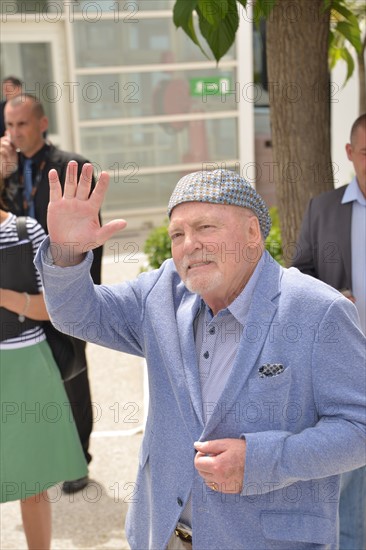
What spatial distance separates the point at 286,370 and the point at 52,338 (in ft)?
6.27

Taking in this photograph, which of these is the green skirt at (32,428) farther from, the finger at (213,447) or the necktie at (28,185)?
the finger at (213,447)

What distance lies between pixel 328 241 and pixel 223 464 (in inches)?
67.7

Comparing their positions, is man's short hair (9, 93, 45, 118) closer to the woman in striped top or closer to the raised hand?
the woman in striped top

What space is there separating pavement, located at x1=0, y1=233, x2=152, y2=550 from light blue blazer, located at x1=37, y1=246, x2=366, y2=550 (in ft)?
2.83

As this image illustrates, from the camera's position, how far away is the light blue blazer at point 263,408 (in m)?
2.08

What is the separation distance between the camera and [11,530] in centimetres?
427

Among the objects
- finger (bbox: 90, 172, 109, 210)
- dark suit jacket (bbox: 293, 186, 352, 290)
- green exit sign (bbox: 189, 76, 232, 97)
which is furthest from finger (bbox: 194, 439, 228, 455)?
green exit sign (bbox: 189, 76, 232, 97)

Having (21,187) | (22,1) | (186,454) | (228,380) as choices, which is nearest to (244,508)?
(186,454)

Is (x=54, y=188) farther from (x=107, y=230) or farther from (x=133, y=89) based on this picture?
(x=133, y=89)

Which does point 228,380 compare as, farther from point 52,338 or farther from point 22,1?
point 22,1

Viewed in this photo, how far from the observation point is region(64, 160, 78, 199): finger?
2.26 m

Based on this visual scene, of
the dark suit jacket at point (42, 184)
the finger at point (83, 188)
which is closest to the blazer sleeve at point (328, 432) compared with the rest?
the finger at point (83, 188)

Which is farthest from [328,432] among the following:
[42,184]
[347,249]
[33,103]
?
[33,103]

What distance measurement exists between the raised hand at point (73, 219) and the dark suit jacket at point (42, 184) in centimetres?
205
